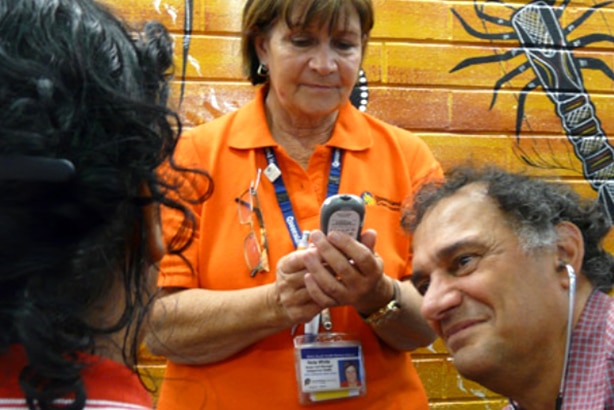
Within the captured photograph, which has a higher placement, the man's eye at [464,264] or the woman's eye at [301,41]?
the woman's eye at [301,41]

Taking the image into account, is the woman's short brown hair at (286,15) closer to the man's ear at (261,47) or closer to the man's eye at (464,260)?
the man's ear at (261,47)

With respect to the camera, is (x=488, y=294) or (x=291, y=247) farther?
(x=291, y=247)

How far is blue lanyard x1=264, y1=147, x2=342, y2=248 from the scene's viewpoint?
254 cm

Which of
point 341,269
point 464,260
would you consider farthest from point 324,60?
point 464,260

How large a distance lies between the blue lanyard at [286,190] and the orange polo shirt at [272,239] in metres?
0.01

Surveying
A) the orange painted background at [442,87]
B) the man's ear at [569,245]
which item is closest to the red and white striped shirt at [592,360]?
the man's ear at [569,245]

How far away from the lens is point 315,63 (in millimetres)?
2635

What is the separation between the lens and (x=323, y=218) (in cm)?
230

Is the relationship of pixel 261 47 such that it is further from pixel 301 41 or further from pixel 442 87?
pixel 442 87

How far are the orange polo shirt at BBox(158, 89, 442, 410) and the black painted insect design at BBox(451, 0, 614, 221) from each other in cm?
173

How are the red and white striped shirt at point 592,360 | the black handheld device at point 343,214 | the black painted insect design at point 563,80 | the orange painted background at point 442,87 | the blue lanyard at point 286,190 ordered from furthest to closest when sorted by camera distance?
the black painted insect design at point 563,80 < the orange painted background at point 442,87 < the blue lanyard at point 286,190 < the black handheld device at point 343,214 < the red and white striped shirt at point 592,360

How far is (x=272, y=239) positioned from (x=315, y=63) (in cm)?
52

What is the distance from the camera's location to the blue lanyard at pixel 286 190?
100 inches

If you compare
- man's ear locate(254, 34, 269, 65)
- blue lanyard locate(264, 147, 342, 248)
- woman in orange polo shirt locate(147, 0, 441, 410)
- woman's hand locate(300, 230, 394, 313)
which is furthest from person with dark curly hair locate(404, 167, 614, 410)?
man's ear locate(254, 34, 269, 65)
